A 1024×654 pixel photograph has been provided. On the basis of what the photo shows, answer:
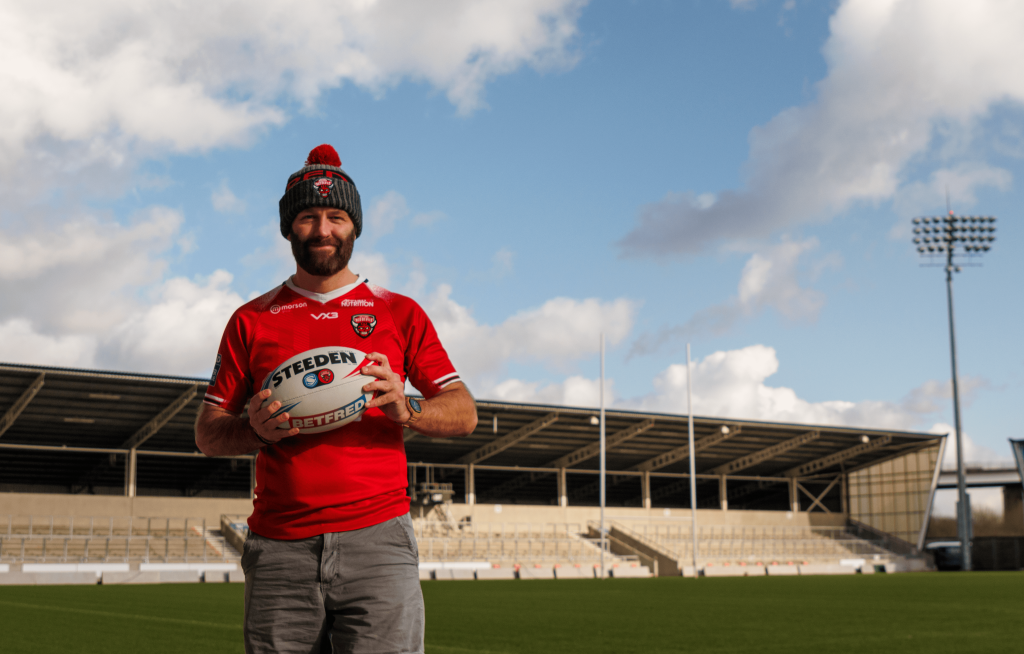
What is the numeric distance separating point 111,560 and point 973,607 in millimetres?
33421

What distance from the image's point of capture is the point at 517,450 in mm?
53031

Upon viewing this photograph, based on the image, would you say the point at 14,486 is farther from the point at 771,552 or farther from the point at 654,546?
the point at 771,552

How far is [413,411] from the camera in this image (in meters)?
2.88

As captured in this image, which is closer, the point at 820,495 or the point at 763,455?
the point at 763,455

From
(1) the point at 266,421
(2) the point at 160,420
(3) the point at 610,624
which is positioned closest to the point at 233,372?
(1) the point at 266,421

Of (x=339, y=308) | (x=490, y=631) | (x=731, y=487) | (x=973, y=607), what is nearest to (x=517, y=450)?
(x=731, y=487)

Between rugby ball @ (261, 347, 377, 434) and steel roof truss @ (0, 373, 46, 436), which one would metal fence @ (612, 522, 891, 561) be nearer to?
steel roof truss @ (0, 373, 46, 436)

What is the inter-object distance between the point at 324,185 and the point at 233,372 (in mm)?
671

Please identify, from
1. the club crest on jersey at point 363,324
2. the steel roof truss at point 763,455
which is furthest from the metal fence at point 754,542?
the club crest on jersey at point 363,324

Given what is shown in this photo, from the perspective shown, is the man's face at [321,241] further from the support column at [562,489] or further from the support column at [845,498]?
the support column at [845,498]

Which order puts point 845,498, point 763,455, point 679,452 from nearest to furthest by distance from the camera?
point 679,452, point 763,455, point 845,498

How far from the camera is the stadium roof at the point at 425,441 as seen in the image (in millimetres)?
38281

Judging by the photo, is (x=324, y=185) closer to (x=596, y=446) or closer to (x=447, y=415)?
(x=447, y=415)

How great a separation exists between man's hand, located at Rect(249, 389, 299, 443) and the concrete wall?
43.5 m
